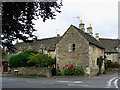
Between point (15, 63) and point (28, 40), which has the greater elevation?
point (28, 40)

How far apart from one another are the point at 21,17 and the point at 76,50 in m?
17.9

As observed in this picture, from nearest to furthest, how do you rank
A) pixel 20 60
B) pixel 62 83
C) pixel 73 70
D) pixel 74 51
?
pixel 62 83
pixel 73 70
pixel 74 51
pixel 20 60

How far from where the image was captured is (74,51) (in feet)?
79.2

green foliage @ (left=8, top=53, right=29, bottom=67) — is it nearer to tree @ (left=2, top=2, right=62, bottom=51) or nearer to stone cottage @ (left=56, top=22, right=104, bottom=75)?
stone cottage @ (left=56, top=22, right=104, bottom=75)

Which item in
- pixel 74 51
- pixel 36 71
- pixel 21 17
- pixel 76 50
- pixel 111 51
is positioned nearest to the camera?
pixel 21 17

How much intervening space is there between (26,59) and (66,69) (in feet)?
27.5

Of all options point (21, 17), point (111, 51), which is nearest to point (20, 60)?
point (21, 17)

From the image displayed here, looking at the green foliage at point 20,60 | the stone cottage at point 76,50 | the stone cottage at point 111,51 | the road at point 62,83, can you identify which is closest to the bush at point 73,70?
the stone cottage at point 76,50

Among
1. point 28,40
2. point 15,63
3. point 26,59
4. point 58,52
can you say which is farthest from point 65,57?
point 28,40

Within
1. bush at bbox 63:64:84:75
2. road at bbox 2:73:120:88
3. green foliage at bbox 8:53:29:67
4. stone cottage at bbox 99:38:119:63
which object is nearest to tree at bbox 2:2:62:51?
road at bbox 2:73:120:88

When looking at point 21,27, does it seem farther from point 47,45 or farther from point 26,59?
point 47,45

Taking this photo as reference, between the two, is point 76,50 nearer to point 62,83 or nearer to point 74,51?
point 74,51

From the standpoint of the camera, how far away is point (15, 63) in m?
27.7

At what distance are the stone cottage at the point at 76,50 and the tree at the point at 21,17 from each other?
54.4ft
